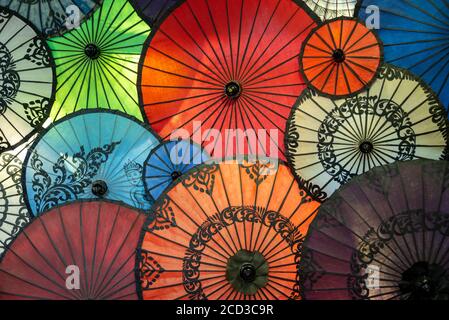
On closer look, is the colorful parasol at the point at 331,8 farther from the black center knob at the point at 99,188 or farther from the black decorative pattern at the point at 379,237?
the black center knob at the point at 99,188

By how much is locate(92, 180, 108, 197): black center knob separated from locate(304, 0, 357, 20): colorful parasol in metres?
2.13

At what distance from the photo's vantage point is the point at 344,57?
14.5ft

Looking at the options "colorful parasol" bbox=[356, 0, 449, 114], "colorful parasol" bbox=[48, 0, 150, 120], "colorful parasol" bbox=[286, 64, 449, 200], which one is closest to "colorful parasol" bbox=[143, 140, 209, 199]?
"colorful parasol" bbox=[48, 0, 150, 120]

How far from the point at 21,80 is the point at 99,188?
1104 millimetres

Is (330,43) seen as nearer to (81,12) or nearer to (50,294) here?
(81,12)

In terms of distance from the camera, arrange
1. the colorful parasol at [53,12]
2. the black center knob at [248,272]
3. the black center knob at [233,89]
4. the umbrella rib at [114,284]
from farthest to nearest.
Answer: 1. the colorful parasol at [53,12]
2. the black center knob at [233,89]
3. the umbrella rib at [114,284]
4. the black center knob at [248,272]

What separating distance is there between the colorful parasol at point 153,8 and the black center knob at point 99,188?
132cm

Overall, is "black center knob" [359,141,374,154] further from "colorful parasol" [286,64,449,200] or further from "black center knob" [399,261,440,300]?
"black center knob" [399,261,440,300]

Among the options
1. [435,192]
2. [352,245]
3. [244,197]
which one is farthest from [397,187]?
[244,197]

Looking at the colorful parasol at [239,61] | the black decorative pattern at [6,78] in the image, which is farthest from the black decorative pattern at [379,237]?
the black decorative pattern at [6,78]

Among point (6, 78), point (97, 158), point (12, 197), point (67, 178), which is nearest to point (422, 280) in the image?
point (97, 158)

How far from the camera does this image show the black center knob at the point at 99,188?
4516 mm

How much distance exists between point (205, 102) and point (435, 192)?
1830 mm

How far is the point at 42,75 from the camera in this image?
15.5ft
